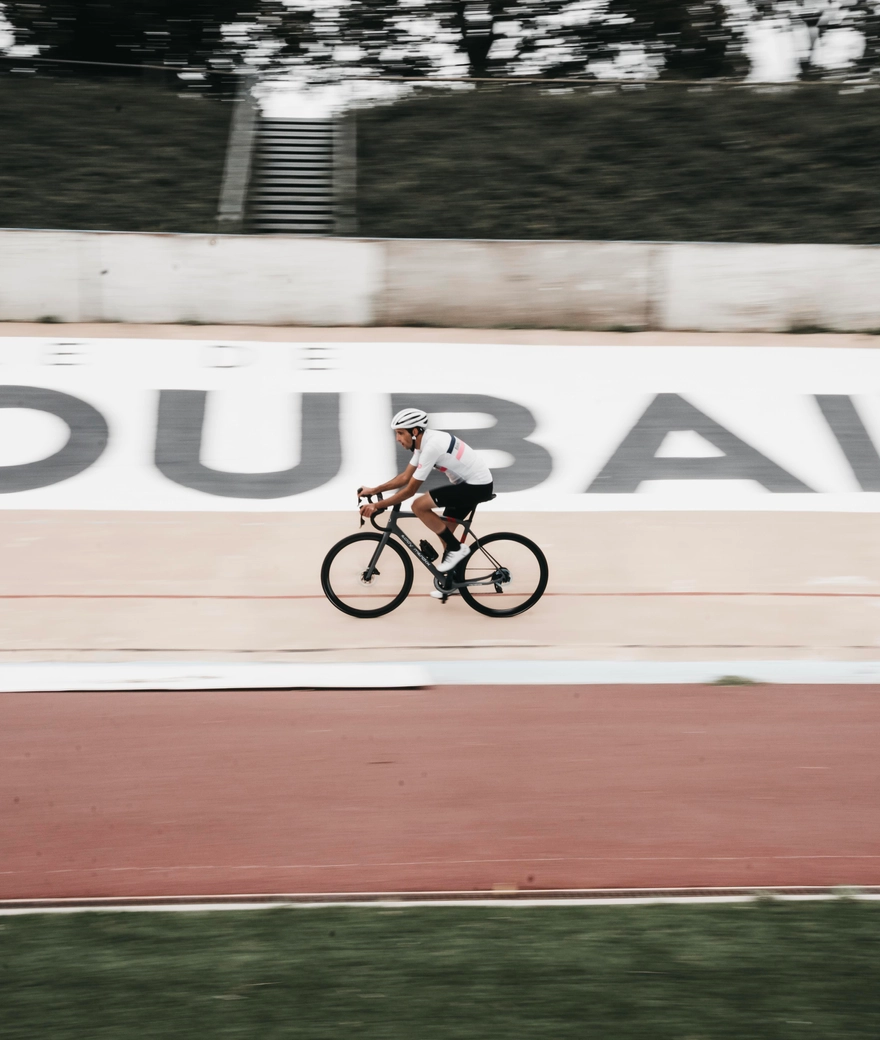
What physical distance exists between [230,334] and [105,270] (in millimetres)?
2117

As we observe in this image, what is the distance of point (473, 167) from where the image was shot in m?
17.9

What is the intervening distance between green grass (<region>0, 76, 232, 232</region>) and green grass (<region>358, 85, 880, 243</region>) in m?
2.96

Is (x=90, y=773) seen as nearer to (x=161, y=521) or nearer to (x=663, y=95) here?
(x=161, y=521)

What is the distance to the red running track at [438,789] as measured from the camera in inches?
179

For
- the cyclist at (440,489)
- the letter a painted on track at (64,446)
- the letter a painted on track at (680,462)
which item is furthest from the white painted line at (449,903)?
Result: the letter a painted on track at (64,446)

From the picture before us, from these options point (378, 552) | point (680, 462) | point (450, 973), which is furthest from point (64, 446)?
point (450, 973)

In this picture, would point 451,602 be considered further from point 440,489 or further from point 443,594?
point 440,489

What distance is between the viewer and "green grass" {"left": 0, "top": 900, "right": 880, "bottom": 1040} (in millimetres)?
3318

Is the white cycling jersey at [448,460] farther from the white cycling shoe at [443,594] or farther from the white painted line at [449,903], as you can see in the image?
the white painted line at [449,903]

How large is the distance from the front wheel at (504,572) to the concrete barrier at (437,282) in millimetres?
8227

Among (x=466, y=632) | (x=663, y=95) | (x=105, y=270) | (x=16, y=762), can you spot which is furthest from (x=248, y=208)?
(x=16, y=762)

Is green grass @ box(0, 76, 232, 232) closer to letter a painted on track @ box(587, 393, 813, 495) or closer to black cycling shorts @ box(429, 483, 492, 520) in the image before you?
letter a painted on track @ box(587, 393, 813, 495)

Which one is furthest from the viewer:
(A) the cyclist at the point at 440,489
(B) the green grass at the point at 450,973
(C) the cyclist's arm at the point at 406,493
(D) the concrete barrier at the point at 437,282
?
(D) the concrete barrier at the point at 437,282

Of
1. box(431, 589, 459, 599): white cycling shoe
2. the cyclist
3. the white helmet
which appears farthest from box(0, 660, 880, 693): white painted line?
the white helmet
